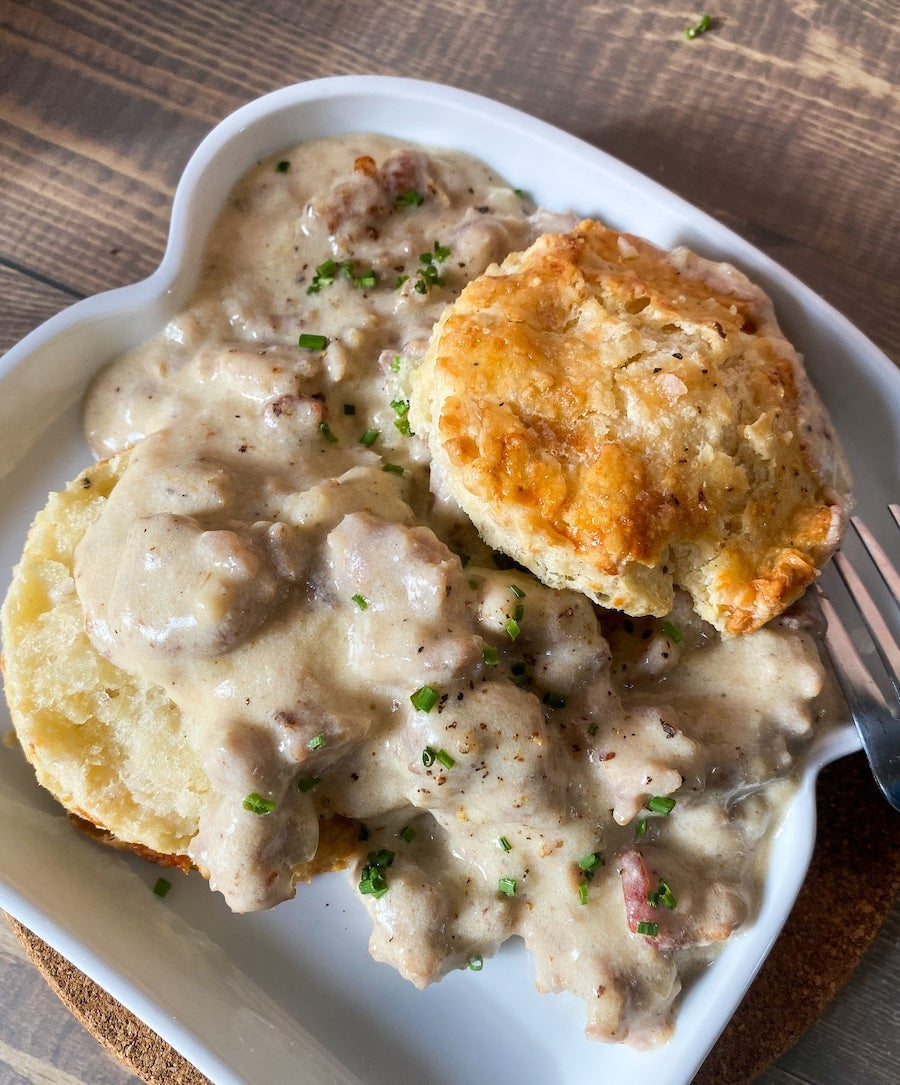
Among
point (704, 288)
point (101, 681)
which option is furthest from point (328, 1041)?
point (704, 288)

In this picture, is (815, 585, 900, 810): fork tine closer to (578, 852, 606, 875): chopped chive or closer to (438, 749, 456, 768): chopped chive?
(578, 852, 606, 875): chopped chive

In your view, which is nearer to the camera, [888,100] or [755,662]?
[755,662]

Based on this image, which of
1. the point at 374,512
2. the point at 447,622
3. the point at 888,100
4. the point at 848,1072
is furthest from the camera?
the point at 888,100

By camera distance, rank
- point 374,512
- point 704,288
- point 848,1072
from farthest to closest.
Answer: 1. point 848,1072
2. point 704,288
3. point 374,512

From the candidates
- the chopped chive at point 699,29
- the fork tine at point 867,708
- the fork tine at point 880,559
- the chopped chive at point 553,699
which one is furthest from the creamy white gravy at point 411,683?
the chopped chive at point 699,29

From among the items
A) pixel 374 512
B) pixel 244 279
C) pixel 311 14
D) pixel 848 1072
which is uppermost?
pixel 311 14

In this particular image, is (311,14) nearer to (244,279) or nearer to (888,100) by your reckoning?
(244,279)
